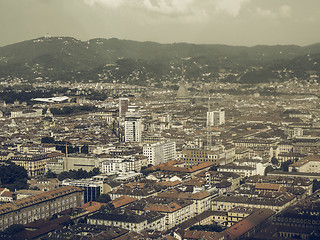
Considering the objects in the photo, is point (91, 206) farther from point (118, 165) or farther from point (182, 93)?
point (182, 93)

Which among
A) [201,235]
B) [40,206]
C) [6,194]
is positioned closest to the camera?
[201,235]

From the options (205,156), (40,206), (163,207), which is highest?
(205,156)

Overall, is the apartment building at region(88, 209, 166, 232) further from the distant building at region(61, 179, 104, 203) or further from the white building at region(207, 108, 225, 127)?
the white building at region(207, 108, 225, 127)

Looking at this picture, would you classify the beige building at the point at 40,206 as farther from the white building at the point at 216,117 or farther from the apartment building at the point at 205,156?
the white building at the point at 216,117

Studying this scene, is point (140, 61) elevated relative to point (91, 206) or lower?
elevated

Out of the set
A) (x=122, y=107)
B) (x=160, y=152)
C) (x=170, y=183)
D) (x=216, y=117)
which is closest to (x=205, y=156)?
(x=160, y=152)

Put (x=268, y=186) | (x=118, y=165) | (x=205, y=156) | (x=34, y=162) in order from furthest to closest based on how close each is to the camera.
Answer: (x=205, y=156)
(x=34, y=162)
(x=118, y=165)
(x=268, y=186)
